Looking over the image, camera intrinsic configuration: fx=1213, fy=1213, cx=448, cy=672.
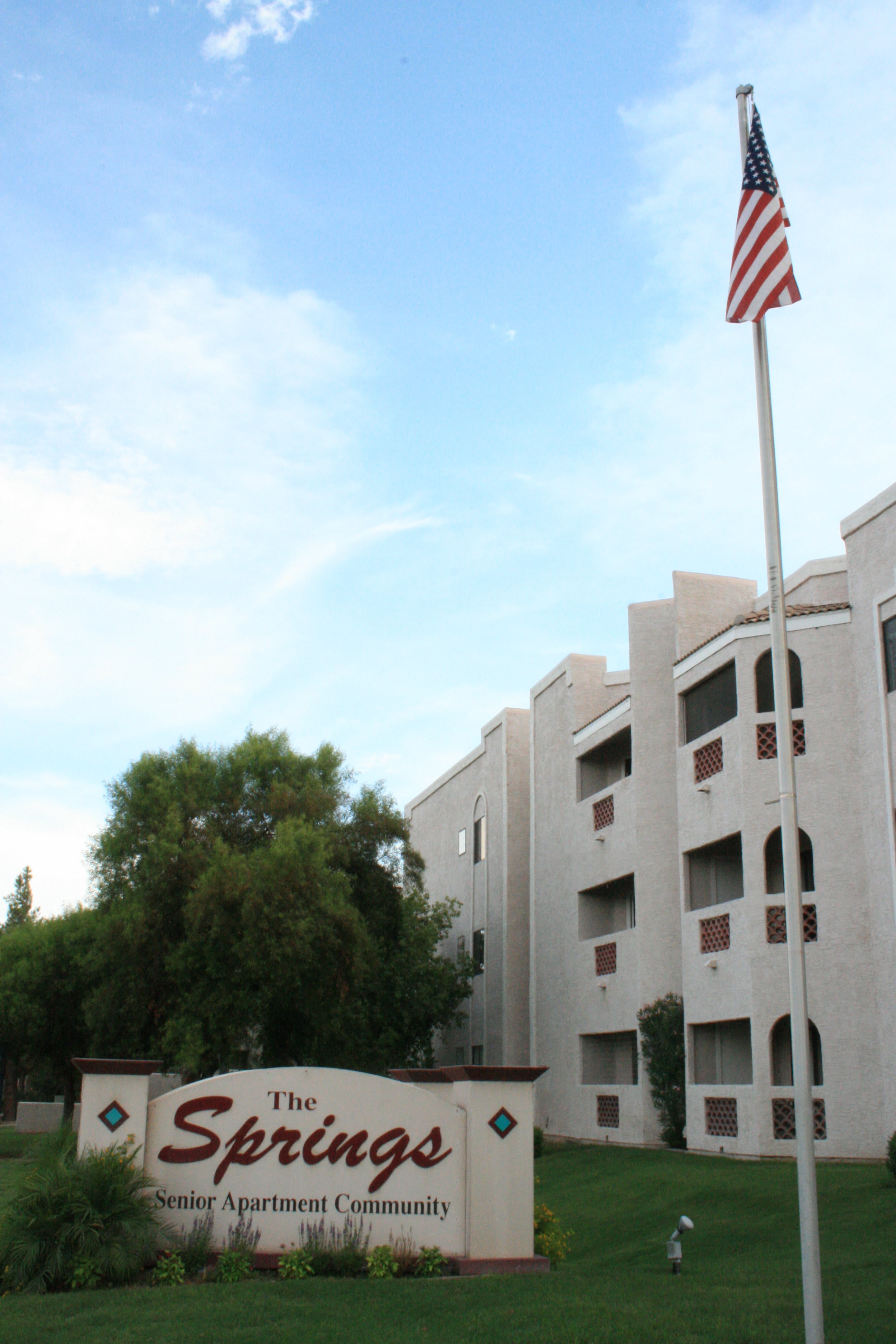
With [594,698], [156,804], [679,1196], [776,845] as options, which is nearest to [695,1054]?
[776,845]

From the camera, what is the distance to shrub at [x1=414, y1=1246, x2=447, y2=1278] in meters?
11.4

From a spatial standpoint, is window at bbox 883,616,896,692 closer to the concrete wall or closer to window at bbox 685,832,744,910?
window at bbox 685,832,744,910

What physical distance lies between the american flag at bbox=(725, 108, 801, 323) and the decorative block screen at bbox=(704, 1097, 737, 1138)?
59.2ft

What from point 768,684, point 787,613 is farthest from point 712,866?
point 787,613

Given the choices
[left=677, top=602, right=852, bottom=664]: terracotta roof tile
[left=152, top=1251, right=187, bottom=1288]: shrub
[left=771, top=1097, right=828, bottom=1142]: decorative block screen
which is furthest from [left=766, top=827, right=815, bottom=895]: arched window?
[left=152, top=1251, right=187, bottom=1288]: shrub

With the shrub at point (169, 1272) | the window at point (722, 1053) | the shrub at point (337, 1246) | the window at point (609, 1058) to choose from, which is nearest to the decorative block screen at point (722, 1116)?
the window at point (722, 1053)

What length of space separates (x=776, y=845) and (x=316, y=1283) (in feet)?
54.1

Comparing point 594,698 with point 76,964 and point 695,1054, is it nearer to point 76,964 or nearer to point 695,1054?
point 695,1054

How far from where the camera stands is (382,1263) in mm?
11289

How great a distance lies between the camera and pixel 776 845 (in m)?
25.1

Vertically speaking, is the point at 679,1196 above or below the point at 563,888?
below

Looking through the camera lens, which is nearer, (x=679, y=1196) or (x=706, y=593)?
(x=679, y=1196)

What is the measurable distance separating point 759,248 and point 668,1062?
20.8 m

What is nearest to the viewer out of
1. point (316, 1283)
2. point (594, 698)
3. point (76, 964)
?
point (316, 1283)
